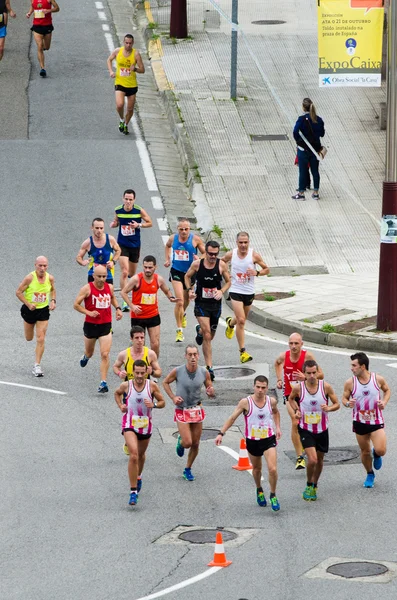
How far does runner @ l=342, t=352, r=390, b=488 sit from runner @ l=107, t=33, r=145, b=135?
15677 mm

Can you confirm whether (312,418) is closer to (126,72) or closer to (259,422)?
(259,422)

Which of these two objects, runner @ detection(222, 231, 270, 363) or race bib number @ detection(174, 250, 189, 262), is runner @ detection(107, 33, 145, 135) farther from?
runner @ detection(222, 231, 270, 363)

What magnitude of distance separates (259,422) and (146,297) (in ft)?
15.4

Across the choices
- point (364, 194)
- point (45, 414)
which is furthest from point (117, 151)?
point (45, 414)

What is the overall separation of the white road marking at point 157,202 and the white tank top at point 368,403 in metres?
12.5

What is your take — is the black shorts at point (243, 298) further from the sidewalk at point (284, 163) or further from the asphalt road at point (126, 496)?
the sidewalk at point (284, 163)

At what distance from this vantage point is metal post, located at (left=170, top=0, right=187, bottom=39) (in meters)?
34.7

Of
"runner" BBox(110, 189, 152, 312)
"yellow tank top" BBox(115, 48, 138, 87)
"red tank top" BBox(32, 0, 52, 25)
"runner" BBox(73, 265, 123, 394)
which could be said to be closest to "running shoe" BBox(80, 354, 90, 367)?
→ "runner" BBox(73, 265, 123, 394)

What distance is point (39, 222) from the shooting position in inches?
1041

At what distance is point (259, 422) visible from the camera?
14.5 meters

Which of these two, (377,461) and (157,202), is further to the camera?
(157,202)

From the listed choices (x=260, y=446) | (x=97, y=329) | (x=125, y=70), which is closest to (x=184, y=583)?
(x=260, y=446)

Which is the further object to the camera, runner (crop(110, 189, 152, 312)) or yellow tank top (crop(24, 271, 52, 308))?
runner (crop(110, 189, 152, 312))

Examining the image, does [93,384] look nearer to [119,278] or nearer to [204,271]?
[204,271]
